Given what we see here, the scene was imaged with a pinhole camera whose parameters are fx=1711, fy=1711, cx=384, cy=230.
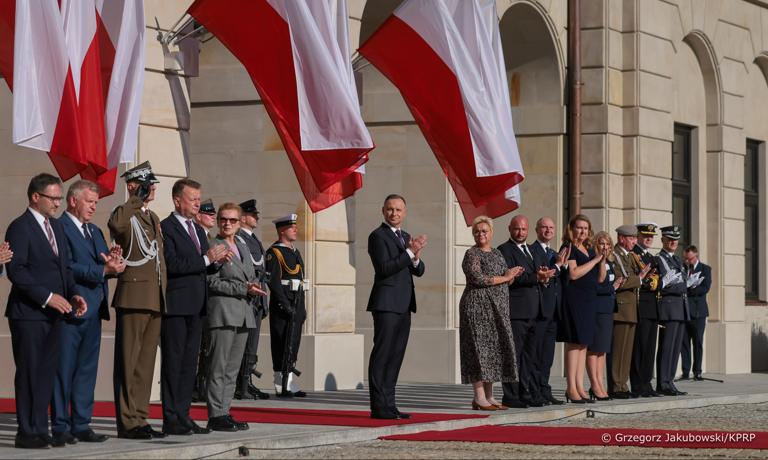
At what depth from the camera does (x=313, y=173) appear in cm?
1371

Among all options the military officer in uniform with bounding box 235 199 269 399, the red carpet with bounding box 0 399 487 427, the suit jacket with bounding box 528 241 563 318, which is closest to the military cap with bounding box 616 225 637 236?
the suit jacket with bounding box 528 241 563 318

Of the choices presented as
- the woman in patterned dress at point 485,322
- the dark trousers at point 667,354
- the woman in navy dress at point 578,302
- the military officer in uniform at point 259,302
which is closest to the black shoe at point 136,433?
the woman in patterned dress at point 485,322

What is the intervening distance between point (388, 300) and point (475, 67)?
2.71 meters

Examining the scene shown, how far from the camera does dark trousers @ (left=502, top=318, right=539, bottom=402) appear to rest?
15.1 meters

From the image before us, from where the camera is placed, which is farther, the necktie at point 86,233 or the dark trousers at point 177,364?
the dark trousers at point 177,364

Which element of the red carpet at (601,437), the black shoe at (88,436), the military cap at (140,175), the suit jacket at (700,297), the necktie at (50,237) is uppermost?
the military cap at (140,175)

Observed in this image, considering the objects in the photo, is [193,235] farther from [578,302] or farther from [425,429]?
[578,302]

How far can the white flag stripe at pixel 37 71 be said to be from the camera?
11.4 metres

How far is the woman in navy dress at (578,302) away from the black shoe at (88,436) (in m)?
5.88

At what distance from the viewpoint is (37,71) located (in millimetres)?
11695

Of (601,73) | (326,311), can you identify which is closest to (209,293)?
(326,311)

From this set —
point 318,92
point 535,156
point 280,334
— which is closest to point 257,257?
point 280,334

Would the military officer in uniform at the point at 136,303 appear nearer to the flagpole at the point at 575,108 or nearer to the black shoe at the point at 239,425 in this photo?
the black shoe at the point at 239,425

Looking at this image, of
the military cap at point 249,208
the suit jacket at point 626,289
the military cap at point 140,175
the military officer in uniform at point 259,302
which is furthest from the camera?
the suit jacket at point 626,289
